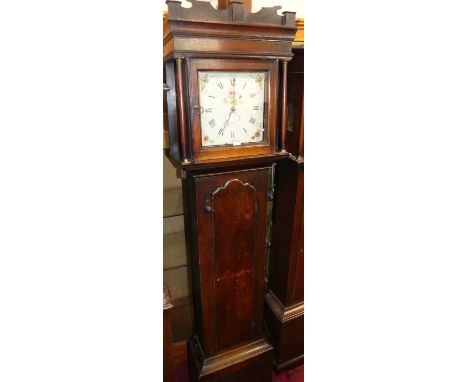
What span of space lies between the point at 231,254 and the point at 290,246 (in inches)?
15.5

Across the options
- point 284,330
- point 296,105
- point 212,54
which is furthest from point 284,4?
point 284,330

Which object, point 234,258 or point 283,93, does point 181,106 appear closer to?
point 283,93

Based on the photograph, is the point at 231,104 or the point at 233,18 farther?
the point at 231,104

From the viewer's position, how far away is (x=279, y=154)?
51.6 inches

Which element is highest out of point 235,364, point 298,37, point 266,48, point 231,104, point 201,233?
point 298,37

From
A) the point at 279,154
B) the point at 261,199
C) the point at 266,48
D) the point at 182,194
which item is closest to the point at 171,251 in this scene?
the point at 182,194

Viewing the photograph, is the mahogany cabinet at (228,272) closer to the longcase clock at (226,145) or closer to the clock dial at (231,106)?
the longcase clock at (226,145)

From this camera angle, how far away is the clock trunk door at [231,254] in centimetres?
132

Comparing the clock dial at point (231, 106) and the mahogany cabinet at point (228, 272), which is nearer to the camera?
the clock dial at point (231, 106)

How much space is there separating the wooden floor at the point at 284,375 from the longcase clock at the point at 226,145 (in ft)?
Result: 1.24

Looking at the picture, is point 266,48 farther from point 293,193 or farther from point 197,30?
point 293,193

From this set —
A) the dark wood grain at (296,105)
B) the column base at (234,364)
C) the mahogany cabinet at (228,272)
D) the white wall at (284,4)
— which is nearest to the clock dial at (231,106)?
the mahogany cabinet at (228,272)

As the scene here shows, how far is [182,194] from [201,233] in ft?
1.22

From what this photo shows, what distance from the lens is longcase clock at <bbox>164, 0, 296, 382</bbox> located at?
1.09m
